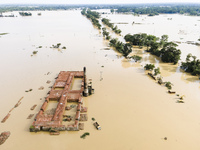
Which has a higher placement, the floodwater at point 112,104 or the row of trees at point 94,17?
the row of trees at point 94,17

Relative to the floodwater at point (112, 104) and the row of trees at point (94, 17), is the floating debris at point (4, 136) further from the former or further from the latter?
the row of trees at point (94, 17)

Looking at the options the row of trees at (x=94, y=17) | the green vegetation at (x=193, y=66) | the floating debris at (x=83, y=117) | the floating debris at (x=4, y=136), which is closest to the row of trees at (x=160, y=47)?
the green vegetation at (x=193, y=66)

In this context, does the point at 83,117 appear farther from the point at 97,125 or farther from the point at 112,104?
the point at 112,104

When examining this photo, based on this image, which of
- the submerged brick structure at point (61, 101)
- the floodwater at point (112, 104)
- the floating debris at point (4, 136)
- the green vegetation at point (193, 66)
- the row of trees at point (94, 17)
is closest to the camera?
the floating debris at point (4, 136)

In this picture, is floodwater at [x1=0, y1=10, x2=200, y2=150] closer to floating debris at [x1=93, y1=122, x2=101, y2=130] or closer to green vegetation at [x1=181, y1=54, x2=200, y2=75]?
floating debris at [x1=93, y1=122, x2=101, y2=130]

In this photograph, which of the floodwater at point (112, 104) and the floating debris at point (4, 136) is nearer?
the floating debris at point (4, 136)

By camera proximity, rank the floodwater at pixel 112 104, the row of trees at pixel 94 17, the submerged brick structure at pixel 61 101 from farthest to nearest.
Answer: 1. the row of trees at pixel 94 17
2. the submerged brick structure at pixel 61 101
3. the floodwater at pixel 112 104

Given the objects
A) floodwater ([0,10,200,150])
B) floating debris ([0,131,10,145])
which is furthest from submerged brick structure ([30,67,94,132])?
floating debris ([0,131,10,145])

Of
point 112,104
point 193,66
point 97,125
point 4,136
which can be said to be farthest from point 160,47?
point 4,136
